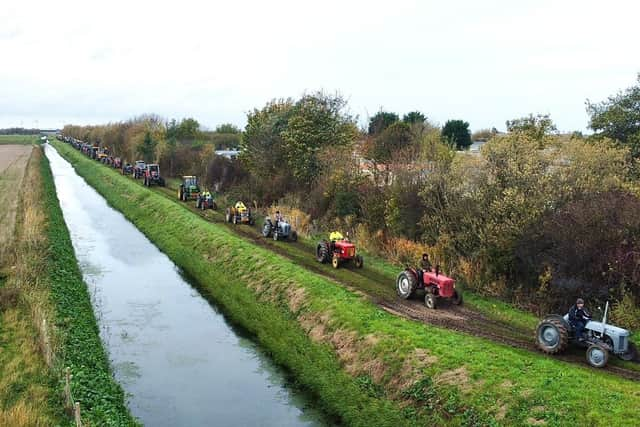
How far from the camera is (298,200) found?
33406 millimetres

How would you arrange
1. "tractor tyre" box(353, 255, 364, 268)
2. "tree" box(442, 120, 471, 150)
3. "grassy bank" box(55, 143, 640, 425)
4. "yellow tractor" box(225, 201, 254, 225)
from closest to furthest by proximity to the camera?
"grassy bank" box(55, 143, 640, 425), "tractor tyre" box(353, 255, 364, 268), "yellow tractor" box(225, 201, 254, 225), "tree" box(442, 120, 471, 150)

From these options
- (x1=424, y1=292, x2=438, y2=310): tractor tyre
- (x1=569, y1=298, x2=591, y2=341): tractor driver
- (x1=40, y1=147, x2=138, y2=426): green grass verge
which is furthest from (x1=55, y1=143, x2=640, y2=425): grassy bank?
(x1=40, y1=147, x2=138, y2=426): green grass verge

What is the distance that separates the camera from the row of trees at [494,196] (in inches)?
623

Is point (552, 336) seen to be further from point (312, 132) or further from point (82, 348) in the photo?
point (312, 132)

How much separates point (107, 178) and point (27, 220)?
29.7 meters

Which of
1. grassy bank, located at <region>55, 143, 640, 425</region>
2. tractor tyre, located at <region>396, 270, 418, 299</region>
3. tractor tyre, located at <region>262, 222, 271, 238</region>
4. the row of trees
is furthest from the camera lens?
tractor tyre, located at <region>262, 222, 271, 238</region>

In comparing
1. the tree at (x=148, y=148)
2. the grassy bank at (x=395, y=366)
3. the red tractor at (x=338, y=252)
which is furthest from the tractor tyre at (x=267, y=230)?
the tree at (x=148, y=148)

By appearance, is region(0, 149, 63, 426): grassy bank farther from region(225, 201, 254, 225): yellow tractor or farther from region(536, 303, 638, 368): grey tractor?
region(536, 303, 638, 368): grey tractor

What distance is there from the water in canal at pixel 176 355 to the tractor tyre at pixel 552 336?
18.4ft

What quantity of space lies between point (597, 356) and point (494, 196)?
25.4ft

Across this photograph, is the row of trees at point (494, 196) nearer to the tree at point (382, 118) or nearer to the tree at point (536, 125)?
the tree at point (536, 125)

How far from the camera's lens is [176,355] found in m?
16.3

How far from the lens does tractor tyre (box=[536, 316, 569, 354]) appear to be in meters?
13.2

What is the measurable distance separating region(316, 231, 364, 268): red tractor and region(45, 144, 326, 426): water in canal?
4.89 m
